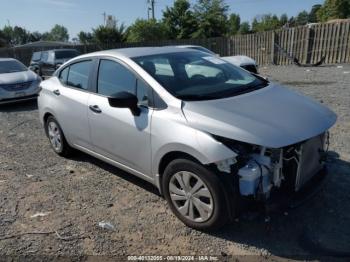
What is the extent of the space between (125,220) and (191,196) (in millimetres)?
853

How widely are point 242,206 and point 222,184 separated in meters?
0.29

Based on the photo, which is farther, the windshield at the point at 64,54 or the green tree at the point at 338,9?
the green tree at the point at 338,9

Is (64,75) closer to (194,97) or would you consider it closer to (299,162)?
(194,97)

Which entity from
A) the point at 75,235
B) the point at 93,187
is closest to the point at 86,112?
the point at 93,187

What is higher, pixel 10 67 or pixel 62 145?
pixel 10 67

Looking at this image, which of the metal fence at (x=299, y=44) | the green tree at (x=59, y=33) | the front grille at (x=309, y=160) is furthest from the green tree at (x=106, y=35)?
the green tree at (x=59, y=33)

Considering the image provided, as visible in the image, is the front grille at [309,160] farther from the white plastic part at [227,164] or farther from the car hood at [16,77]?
the car hood at [16,77]

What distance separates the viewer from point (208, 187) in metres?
3.12

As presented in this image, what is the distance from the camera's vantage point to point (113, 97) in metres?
3.58

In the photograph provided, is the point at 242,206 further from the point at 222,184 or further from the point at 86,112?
the point at 86,112

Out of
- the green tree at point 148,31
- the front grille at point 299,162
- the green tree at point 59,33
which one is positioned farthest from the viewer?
the green tree at point 59,33

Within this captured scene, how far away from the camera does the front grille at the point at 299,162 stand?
10.4ft

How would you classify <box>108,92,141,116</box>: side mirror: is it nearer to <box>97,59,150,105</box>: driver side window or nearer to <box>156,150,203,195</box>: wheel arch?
<box>97,59,150,105</box>: driver side window

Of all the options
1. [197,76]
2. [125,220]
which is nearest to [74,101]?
[197,76]
